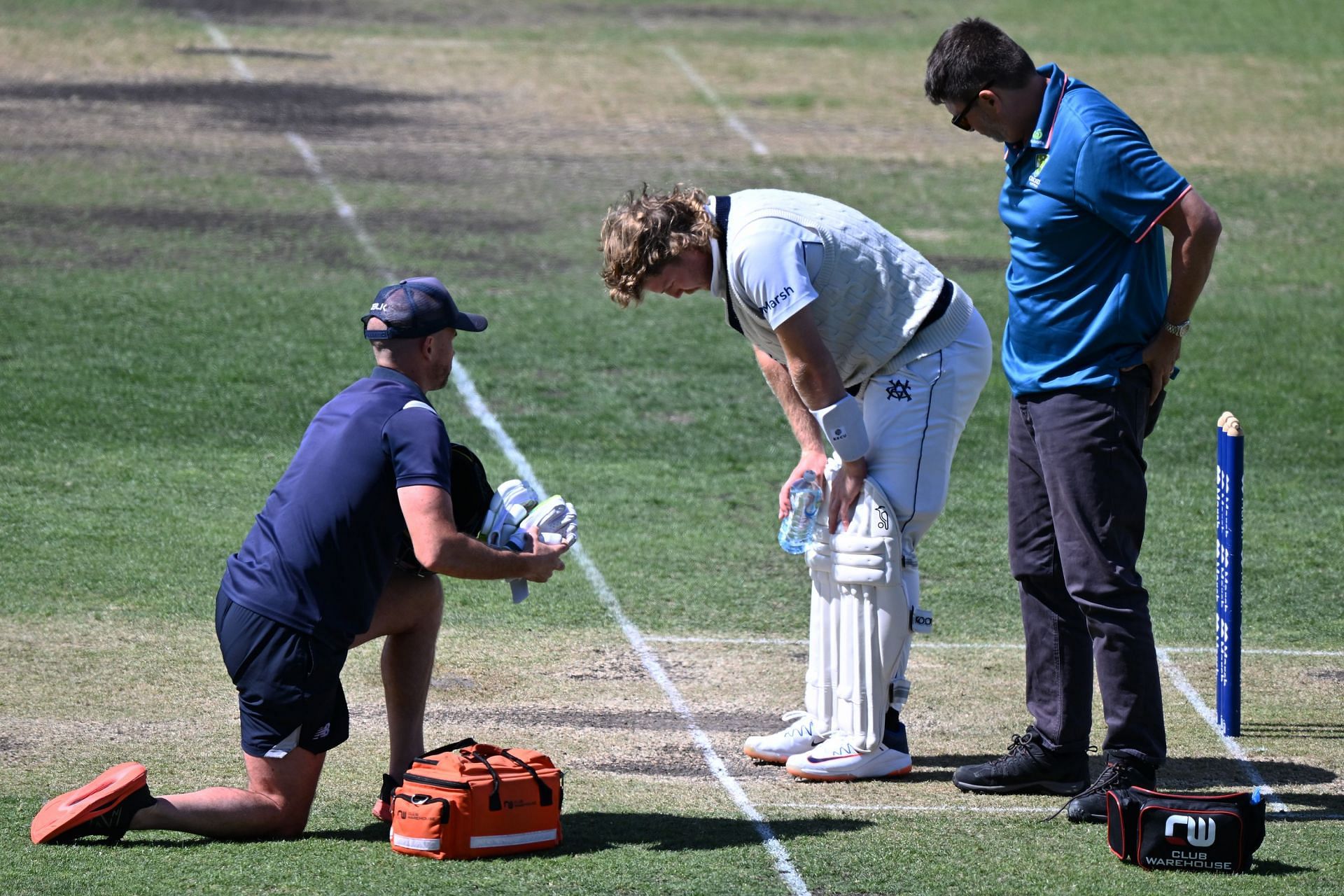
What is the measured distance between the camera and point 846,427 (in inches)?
221

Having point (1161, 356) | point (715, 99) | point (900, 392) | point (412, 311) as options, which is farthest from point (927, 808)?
point (715, 99)

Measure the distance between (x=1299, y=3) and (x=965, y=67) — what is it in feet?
81.7

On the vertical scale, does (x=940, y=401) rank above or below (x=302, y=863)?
above

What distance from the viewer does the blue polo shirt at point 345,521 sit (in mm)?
5086

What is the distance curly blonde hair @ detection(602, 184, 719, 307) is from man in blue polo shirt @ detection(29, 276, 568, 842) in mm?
629

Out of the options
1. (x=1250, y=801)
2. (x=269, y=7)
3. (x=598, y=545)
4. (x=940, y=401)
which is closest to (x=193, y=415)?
(x=598, y=545)

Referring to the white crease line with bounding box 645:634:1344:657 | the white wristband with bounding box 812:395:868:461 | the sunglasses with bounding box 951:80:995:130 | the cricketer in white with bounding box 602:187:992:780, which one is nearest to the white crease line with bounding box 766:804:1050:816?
the cricketer in white with bounding box 602:187:992:780

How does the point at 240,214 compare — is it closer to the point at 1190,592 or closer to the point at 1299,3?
the point at 1190,592

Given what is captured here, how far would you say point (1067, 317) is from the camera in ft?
17.9

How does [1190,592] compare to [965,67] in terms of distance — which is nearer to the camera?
[965,67]

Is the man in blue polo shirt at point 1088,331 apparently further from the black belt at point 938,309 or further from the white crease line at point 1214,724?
the white crease line at point 1214,724

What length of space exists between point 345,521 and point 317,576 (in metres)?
0.18

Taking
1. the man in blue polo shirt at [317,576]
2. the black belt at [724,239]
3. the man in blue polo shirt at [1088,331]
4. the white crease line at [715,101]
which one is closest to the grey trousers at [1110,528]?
the man in blue polo shirt at [1088,331]

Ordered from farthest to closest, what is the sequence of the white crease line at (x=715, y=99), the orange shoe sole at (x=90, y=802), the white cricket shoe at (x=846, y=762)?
1. the white crease line at (x=715, y=99)
2. the white cricket shoe at (x=846, y=762)
3. the orange shoe sole at (x=90, y=802)
